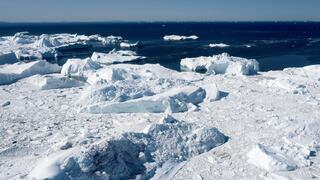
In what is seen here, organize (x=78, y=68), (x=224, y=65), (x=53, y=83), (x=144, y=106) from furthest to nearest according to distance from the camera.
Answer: (x=224, y=65) < (x=78, y=68) < (x=53, y=83) < (x=144, y=106)

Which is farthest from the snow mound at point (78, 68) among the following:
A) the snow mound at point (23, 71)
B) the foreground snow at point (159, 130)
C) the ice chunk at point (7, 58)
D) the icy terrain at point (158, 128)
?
the ice chunk at point (7, 58)

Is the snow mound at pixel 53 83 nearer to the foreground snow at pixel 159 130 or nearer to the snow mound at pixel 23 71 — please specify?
the foreground snow at pixel 159 130

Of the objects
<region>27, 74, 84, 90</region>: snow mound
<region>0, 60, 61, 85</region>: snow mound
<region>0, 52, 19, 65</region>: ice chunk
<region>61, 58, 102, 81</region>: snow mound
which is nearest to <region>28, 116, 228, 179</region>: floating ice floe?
<region>27, 74, 84, 90</region>: snow mound

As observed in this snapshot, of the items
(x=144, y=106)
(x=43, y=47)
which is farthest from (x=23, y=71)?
(x=43, y=47)

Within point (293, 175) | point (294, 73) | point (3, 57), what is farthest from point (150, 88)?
point (3, 57)

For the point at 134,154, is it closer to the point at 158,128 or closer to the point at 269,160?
the point at 158,128
